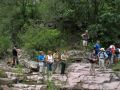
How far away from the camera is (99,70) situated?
28297mm

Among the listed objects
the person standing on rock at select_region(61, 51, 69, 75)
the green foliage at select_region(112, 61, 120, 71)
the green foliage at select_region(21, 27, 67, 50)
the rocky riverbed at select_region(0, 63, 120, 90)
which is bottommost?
the rocky riverbed at select_region(0, 63, 120, 90)

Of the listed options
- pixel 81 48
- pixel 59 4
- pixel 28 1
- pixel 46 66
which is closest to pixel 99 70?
pixel 46 66

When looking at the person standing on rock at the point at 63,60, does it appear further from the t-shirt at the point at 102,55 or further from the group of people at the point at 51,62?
the t-shirt at the point at 102,55

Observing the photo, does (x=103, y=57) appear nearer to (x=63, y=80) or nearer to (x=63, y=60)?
(x=63, y=60)

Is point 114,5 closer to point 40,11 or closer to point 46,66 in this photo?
point 40,11

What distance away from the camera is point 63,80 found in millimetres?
27281

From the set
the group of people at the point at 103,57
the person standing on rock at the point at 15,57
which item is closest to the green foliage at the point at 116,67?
the group of people at the point at 103,57

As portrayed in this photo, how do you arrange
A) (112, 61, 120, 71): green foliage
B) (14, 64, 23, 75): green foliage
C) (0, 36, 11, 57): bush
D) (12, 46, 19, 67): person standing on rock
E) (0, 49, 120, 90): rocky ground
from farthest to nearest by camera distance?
(0, 36, 11, 57): bush, (12, 46, 19, 67): person standing on rock, (112, 61, 120, 71): green foliage, (14, 64, 23, 75): green foliage, (0, 49, 120, 90): rocky ground

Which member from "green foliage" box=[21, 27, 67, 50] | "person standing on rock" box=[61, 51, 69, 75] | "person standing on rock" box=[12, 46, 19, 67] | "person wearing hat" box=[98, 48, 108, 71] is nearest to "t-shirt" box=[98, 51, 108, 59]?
"person wearing hat" box=[98, 48, 108, 71]

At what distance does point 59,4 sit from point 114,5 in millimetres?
4971

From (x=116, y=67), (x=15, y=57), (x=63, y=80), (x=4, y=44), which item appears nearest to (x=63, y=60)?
(x=63, y=80)

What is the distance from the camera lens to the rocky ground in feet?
86.6

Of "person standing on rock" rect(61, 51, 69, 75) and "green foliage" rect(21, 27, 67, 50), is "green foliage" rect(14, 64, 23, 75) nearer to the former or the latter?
"person standing on rock" rect(61, 51, 69, 75)

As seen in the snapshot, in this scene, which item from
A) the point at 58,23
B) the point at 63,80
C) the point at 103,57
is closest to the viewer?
the point at 63,80
